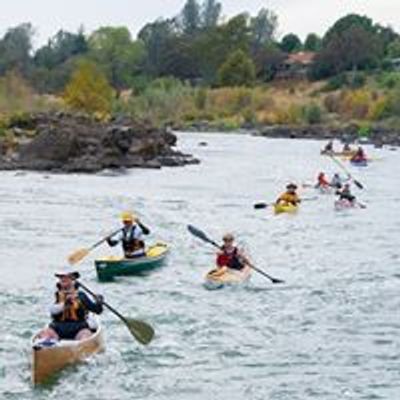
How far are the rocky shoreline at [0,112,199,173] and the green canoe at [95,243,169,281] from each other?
29.7m

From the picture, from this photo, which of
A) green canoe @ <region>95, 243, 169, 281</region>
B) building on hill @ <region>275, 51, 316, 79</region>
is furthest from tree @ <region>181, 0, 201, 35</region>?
green canoe @ <region>95, 243, 169, 281</region>

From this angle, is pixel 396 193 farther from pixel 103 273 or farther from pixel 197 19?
pixel 197 19

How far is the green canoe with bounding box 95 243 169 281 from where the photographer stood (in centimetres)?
2486

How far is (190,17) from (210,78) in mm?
40282

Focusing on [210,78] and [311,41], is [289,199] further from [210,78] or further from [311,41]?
[311,41]

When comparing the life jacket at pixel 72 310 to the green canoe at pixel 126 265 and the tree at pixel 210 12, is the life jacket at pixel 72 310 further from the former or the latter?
the tree at pixel 210 12

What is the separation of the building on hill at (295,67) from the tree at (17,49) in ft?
113

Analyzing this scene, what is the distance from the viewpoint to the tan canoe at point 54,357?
1652 centimetres

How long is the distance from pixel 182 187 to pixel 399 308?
2750 cm

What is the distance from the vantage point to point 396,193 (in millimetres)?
49125

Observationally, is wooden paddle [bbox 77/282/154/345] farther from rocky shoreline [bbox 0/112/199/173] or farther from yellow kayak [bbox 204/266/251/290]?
rocky shoreline [bbox 0/112/199/173]

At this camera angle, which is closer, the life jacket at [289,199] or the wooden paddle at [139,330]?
the wooden paddle at [139,330]

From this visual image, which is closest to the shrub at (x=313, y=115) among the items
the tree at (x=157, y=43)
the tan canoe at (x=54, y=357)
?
the tree at (x=157, y=43)

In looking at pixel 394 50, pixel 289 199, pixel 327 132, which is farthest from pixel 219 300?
pixel 394 50
